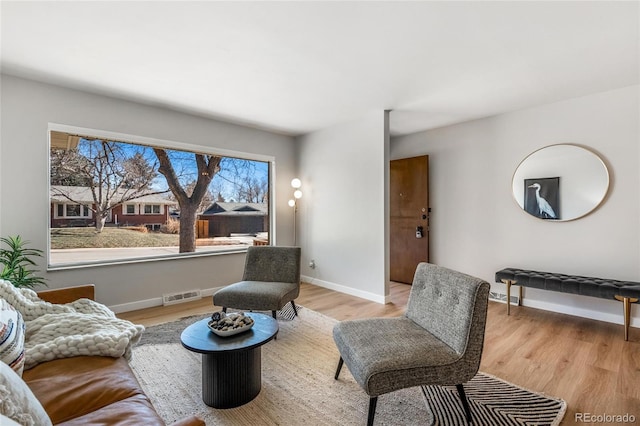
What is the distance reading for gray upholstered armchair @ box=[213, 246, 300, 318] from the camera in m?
2.72

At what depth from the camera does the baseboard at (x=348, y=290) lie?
12.3 ft

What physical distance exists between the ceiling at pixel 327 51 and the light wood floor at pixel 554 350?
2405 mm

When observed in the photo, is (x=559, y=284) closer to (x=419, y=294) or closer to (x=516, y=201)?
(x=516, y=201)

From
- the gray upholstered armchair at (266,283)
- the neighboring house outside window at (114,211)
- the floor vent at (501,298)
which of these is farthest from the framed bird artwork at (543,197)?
the neighboring house outside window at (114,211)

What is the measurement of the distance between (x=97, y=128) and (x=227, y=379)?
117 inches

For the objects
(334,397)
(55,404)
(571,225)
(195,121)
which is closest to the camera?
(55,404)

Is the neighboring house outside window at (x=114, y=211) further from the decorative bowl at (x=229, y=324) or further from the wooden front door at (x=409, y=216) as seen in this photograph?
the wooden front door at (x=409, y=216)

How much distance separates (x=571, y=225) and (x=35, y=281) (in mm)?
5274

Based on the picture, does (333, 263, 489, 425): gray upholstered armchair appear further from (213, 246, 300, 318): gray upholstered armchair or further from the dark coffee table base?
(213, 246, 300, 318): gray upholstered armchair

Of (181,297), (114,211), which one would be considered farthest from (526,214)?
(114,211)

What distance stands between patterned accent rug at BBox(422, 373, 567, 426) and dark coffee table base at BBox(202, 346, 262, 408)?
1.10 meters

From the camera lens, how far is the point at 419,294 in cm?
199

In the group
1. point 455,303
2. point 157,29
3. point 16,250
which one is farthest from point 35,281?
point 455,303

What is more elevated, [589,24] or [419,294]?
[589,24]
